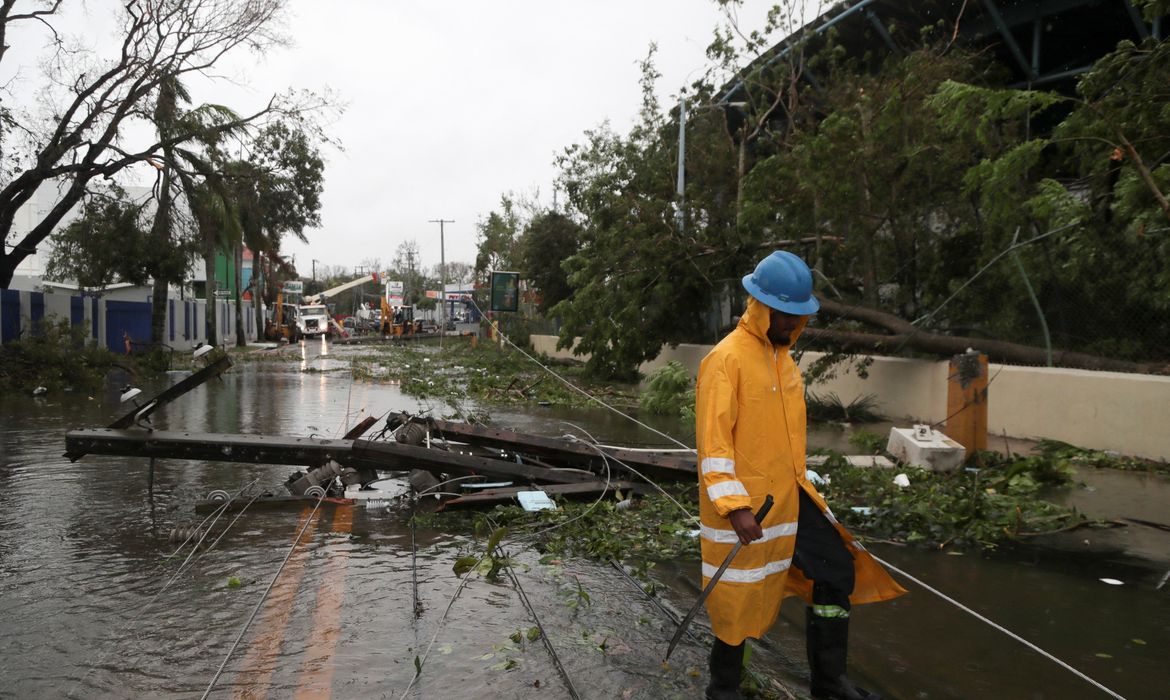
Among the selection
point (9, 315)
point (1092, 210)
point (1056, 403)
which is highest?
point (1092, 210)

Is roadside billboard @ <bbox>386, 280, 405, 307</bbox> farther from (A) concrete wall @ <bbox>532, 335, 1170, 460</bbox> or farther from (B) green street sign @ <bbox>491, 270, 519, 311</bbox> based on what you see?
(A) concrete wall @ <bbox>532, 335, 1170, 460</bbox>

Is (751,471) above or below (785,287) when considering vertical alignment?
below

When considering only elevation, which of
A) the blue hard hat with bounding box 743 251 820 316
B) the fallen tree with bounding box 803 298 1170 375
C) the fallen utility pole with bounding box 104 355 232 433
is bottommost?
the fallen utility pole with bounding box 104 355 232 433

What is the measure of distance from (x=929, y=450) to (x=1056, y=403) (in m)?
3.23

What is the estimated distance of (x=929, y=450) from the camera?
28.1 feet

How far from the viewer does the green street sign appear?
31984mm

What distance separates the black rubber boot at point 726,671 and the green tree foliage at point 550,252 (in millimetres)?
35997

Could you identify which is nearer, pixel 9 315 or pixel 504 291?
pixel 9 315

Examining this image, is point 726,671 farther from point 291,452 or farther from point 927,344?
point 927,344

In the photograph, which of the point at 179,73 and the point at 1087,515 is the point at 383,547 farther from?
the point at 179,73

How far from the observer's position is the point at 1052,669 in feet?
13.1

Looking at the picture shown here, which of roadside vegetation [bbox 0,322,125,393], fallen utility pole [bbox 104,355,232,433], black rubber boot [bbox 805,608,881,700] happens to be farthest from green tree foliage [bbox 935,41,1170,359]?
roadside vegetation [bbox 0,322,125,393]

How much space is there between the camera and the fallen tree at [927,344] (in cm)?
1100

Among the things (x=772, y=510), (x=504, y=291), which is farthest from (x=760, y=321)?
(x=504, y=291)
